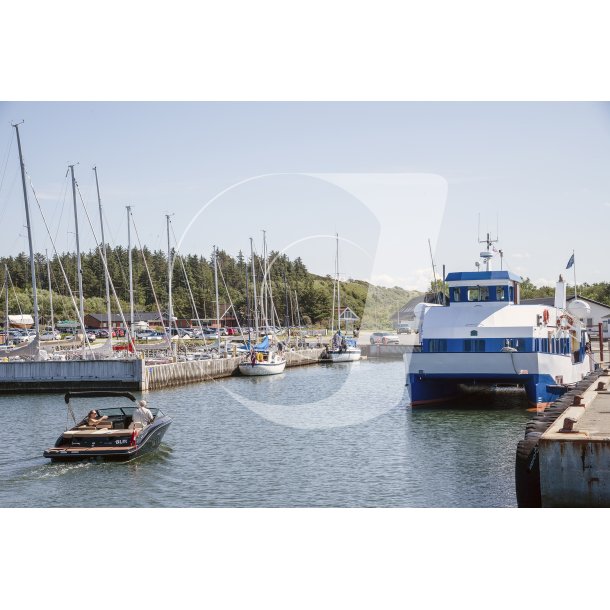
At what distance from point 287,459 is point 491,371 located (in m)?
12.0

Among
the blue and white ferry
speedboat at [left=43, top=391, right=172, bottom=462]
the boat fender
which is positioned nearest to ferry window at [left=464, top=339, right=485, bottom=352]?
the blue and white ferry

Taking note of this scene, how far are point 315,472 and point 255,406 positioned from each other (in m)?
18.6

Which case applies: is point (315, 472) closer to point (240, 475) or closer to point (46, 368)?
point (240, 475)

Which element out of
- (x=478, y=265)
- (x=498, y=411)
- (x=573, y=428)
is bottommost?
(x=498, y=411)

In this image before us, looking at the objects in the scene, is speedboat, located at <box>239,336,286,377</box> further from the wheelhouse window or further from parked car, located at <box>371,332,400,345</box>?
the wheelhouse window

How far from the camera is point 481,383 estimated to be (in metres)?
35.8

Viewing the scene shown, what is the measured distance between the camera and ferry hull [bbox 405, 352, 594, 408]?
34281 mm

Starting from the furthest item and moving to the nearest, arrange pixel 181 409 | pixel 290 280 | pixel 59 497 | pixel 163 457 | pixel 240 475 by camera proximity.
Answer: pixel 290 280, pixel 181 409, pixel 163 457, pixel 240 475, pixel 59 497

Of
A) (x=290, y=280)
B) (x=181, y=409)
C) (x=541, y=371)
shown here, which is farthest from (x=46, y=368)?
(x=290, y=280)

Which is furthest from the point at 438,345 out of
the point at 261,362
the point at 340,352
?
the point at 340,352

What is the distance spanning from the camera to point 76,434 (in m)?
24.2

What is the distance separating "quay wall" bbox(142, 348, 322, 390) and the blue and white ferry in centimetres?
1757

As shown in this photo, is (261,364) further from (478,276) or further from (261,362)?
(478,276)

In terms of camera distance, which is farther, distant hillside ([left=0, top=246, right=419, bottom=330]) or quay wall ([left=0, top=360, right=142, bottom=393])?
distant hillside ([left=0, top=246, right=419, bottom=330])
